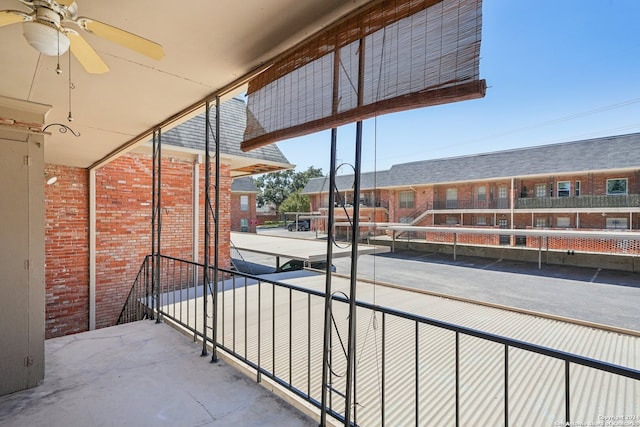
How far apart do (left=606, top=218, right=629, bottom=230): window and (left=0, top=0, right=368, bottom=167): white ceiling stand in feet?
57.6

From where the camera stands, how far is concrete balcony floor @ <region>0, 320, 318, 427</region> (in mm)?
1846

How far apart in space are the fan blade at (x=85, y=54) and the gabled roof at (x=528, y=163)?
10.1 m

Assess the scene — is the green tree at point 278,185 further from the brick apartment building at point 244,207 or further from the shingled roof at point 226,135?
the shingled roof at point 226,135

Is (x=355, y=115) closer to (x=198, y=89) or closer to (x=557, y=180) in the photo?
(x=198, y=89)

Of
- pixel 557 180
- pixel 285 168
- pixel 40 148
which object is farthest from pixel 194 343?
pixel 557 180

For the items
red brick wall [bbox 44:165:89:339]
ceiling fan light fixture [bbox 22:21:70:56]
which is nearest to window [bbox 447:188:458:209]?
red brick wall [bbox 44:165:89:339]

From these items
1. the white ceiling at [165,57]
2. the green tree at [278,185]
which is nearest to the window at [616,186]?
the white ceiling at [165,57]

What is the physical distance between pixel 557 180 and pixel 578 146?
2.17 metres

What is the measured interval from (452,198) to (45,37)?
1946 centimetres

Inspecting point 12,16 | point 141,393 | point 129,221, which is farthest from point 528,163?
point 12,16

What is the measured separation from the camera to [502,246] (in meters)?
15.5

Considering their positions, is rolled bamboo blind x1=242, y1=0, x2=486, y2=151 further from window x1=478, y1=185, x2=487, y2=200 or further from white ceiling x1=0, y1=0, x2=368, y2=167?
window x1=478, y1=185, x2=487, y2=200

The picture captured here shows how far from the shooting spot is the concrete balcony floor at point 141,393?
185 cm

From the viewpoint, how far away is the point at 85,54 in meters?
1.60
